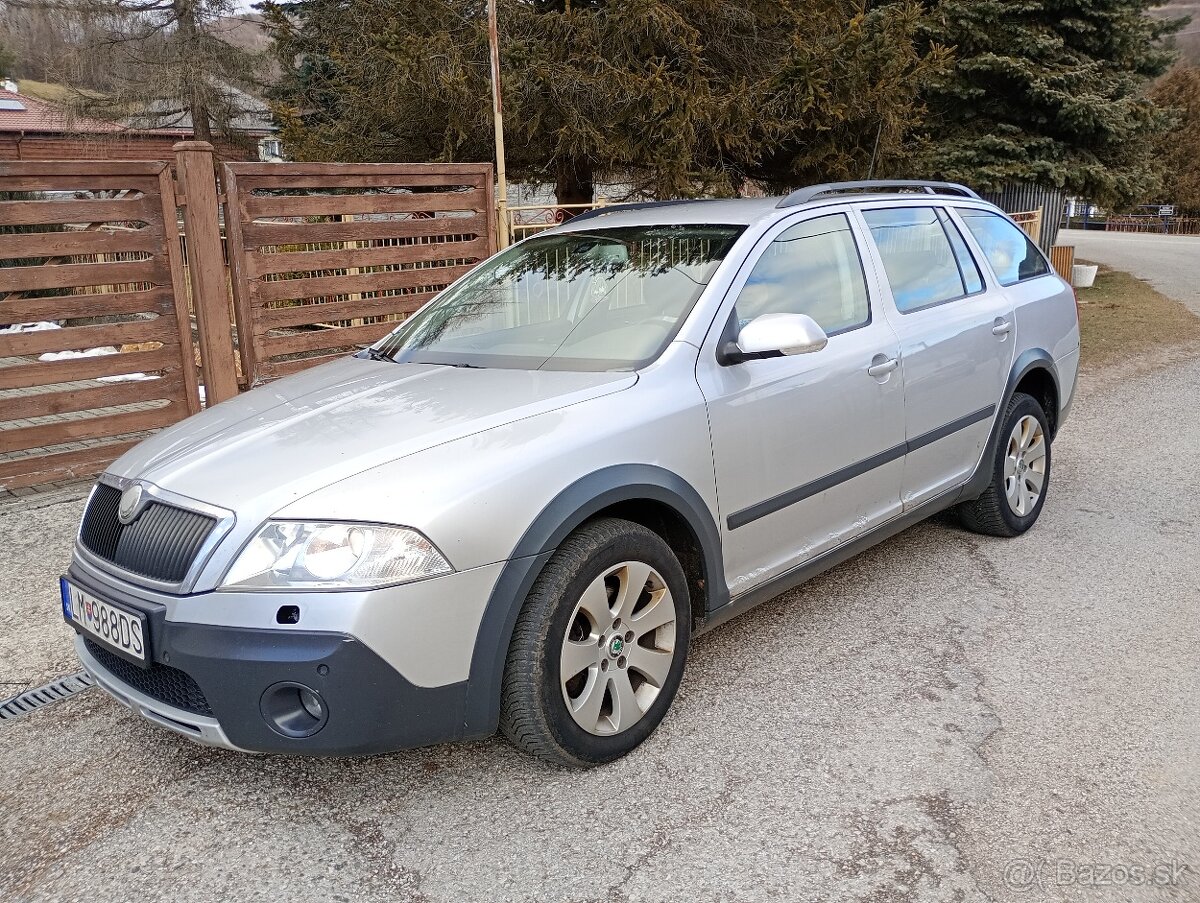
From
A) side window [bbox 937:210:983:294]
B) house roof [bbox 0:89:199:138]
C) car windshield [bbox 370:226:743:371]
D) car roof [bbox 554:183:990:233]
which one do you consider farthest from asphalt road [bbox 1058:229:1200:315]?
house roof [bbox 0:89:199:138]

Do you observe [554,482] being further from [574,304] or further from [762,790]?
[574,304]

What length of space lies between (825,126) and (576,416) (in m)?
11.2

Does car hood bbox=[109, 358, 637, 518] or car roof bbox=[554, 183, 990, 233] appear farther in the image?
car roof bbox=[554, 183, 990, 233]

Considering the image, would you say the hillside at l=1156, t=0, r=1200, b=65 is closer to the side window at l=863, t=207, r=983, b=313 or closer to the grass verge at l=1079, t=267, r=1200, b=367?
the grass verge at l=1079, t=267, r=1200, b=367

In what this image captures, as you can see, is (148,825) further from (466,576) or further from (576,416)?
(576,416)

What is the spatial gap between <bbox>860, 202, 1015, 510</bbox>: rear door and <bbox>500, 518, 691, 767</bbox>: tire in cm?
153

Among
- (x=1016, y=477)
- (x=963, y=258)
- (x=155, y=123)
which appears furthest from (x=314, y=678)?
(x=155, y=123)

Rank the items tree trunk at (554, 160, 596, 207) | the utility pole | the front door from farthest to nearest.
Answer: tree trunk at (554, 160, 596, 207)
the utility pole
the front door

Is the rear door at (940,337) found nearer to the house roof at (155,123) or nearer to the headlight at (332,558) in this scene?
the headlight at (332,558)

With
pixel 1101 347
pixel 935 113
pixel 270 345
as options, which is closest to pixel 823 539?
pixel 270 345

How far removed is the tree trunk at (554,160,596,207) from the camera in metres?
13.6

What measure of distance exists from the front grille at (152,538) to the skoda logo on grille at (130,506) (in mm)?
16

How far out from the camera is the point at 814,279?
3.83 metres

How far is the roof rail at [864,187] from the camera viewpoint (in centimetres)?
396
